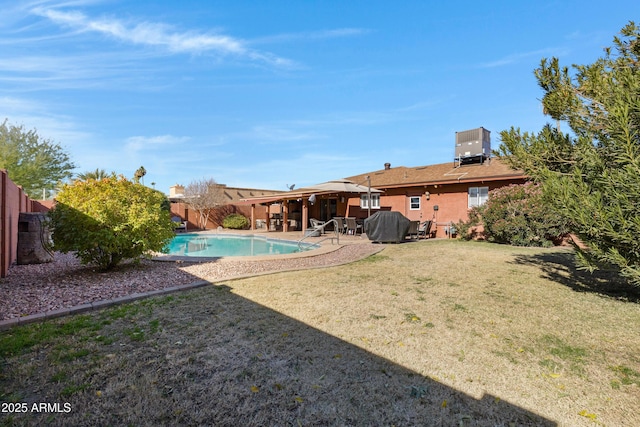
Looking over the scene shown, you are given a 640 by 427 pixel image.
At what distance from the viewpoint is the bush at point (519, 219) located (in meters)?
12.8

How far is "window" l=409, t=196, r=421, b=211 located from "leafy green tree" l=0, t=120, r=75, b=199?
2596 centimetres

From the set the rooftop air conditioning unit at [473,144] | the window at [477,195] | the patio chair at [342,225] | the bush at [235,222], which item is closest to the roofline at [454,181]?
the window at [477,195]

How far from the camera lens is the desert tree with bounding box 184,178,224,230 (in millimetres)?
25250

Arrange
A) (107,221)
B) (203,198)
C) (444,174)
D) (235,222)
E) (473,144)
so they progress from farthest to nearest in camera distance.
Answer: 1. (235,222)
2. (203,198)
3. (473,144)
4. (444,174)
5. (107,221)

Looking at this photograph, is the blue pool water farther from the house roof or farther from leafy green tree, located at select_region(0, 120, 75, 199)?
leafy green tree, located at select_region(0, 120, 75, 199)

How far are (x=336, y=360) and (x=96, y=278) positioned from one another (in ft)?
20.2

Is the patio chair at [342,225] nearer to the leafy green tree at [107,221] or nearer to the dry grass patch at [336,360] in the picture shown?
the leafy green tree at [107,221]

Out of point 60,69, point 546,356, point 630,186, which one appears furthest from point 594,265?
point 60,69

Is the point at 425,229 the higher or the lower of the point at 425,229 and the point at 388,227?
the lower

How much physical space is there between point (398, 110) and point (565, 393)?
659 inches

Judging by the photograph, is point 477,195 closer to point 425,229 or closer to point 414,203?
point 425,229

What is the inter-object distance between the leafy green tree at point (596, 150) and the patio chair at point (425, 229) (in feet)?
31.1

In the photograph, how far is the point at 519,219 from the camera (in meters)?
13.2

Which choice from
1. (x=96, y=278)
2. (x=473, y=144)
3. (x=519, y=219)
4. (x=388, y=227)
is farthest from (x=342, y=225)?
(x=96, y=278)
